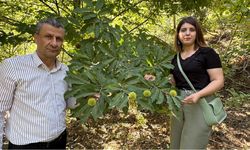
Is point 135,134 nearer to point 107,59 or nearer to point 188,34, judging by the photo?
point 188,34

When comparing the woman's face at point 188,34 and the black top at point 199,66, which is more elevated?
the woman's face at point 188,34

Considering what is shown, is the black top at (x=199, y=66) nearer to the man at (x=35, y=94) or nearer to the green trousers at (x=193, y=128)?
the green trousers at (x=193, y=128)

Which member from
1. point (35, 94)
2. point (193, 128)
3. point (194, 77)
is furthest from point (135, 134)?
point (35, 94)

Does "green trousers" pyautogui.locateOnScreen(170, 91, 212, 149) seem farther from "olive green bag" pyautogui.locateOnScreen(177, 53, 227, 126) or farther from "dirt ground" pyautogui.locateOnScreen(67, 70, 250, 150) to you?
"dirt ground" pyautogui.locateOnScreen(67, 70, 250, 150)

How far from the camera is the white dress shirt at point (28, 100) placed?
1.76 metres

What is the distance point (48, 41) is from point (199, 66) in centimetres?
104

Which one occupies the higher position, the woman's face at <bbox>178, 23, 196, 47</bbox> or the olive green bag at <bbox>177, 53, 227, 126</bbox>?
the woman's face at <bbox>178, 23, 196, 47</bbox>

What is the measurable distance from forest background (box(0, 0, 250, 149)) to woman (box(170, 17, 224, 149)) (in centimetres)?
14

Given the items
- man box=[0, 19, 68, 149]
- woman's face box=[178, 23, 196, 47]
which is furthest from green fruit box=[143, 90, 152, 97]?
woman's face box=[178, 23, 196, 47]

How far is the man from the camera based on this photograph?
1766 mm

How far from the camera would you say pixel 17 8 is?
12.4 ft

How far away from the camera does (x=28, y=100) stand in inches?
69.9

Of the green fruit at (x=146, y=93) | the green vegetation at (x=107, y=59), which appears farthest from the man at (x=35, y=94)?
the green fruit at (x=146, y=93)

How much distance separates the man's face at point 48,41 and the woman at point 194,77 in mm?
910
